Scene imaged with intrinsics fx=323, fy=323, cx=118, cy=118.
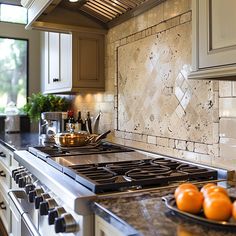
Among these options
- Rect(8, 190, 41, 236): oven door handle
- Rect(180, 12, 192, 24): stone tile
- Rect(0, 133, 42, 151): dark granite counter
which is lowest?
Rect(8, 190, 41, 236): oven door handle

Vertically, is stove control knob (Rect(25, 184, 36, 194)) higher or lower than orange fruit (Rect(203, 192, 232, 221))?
lower

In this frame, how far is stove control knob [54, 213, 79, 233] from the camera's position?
3.61ft

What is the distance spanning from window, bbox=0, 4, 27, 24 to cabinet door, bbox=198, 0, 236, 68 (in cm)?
359

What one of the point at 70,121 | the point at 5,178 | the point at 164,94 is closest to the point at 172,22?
the point at 164,94

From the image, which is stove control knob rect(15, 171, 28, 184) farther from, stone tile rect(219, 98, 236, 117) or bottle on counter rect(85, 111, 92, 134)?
bottle on counter rect(85, 111, 92, 134)

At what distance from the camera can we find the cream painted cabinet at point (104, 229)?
2.94ft

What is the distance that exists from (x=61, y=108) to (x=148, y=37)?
5.82ft

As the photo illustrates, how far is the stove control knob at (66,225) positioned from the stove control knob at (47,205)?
196 millimetres

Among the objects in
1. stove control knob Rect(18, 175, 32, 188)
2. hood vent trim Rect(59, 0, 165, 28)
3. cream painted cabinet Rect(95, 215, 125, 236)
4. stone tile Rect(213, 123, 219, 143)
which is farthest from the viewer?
hood vent trim Rect(59, 0, 165, 28)

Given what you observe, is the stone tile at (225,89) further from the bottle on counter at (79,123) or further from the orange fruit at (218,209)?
the bottle on counter at (79,123)

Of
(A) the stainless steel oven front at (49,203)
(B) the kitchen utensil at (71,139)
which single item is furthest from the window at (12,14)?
(A) the stainless steel oven front at (49,203)

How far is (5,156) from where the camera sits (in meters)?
2.80

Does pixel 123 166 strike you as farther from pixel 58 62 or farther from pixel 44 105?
pixel 44 105

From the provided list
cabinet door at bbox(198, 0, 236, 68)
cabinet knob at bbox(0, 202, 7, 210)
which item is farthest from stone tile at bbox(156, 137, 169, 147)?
cabinet knob at bbox(0, 202, 7, 210)
